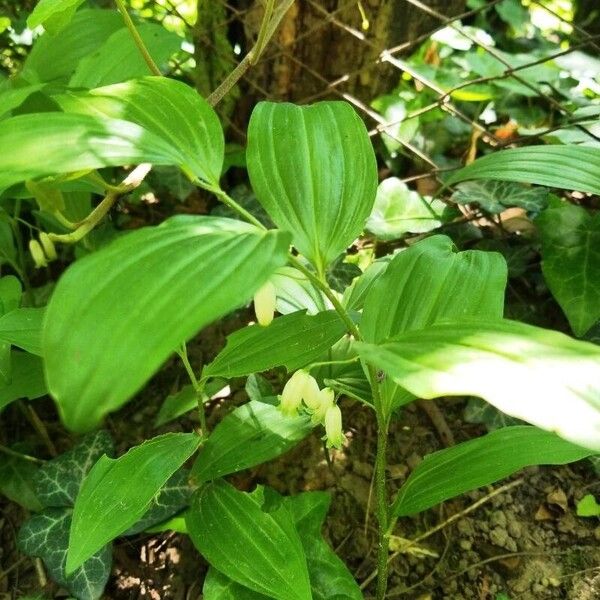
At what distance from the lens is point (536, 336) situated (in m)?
0.62

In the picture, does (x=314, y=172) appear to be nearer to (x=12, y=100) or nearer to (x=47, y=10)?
(x=47, y=10)

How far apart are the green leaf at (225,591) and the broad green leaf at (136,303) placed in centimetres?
75

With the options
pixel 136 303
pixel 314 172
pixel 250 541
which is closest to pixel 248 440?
pixel 250 541

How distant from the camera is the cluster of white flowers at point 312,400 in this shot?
2.85 feet

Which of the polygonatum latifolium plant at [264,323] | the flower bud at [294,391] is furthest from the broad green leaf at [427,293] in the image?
the flower bud at [294,391]

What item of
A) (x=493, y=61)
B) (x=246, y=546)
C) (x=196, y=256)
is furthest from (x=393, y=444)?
(x=493, y=61)

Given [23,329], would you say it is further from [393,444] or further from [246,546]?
[393,444]

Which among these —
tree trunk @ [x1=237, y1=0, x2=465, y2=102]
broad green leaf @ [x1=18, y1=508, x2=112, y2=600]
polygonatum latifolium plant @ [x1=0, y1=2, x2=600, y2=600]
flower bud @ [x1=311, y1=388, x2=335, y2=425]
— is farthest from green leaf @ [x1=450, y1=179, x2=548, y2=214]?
broad green leaf @ [x1=18, y1=508, x2=112, y2=600]

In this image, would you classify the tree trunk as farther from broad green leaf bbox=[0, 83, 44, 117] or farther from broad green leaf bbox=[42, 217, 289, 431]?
broad green leaf bbox=[42, 217, 289, 431]

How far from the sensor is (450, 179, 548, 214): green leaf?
1.54m

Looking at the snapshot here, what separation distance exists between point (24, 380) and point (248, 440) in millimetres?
494

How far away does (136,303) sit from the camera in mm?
540

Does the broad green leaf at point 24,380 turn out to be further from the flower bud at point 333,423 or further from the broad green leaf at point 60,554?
the flower bud at point 333,423

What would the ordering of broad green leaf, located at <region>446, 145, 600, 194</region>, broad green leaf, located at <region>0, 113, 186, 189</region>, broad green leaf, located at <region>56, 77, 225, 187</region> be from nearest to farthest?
broad green leaf, located at <region>0, 113, 186, 189</region>, broad green leaf, located at <region>56, 77, 225, 187</region>, broad green leaf, located at <region>446, 145, 600, 194</region>
